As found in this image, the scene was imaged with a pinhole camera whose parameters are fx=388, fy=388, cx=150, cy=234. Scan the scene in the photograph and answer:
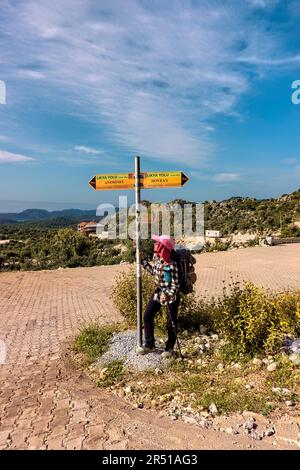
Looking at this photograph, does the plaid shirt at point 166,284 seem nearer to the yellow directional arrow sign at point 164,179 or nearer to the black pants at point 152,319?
the black pants at point 152,319

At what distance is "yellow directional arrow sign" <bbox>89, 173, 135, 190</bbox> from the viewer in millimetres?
5078

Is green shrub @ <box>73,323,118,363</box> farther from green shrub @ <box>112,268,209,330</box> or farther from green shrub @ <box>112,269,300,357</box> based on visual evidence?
green shrub @ <box>112,269,300,357</box>

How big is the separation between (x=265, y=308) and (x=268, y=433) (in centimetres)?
212

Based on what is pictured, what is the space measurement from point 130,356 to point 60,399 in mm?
1175

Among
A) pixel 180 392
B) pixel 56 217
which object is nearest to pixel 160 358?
pixel 180 392

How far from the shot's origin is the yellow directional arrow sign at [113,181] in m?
5.08

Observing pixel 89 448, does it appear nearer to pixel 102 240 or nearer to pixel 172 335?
pixel 172 335

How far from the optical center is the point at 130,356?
5133mm

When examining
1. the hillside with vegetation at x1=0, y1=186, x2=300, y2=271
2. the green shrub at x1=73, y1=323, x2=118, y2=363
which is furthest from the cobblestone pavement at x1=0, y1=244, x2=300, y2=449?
the hillside with vegetation at x1=0, y1=186, x2=300, y2=271

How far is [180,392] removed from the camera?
4203mm

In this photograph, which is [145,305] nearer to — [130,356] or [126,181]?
[130,356]

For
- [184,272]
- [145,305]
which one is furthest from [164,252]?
[145,305]

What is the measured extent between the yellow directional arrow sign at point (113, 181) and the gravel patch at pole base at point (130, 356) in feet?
7.24
